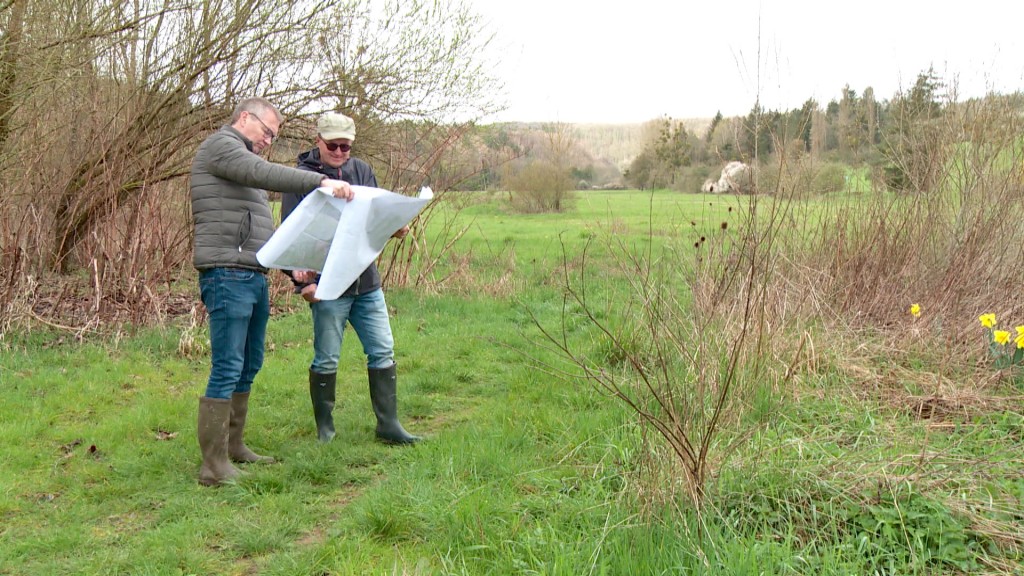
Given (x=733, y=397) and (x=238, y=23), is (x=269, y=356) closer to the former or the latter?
(x=238, y=23)

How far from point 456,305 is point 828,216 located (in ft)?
14.8

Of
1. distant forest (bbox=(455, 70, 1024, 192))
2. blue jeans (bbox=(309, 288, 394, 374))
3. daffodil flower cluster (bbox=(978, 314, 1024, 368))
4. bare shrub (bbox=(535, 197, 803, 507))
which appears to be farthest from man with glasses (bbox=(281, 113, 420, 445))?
daffodil flower cluster (bbox=(978, 314, 1024, 368))

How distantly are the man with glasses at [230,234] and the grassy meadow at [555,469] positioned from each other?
41 centimetres

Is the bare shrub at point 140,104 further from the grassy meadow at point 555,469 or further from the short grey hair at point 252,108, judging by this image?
the short grey hair at point 252,108

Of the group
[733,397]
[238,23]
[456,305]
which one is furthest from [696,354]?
[238,23]

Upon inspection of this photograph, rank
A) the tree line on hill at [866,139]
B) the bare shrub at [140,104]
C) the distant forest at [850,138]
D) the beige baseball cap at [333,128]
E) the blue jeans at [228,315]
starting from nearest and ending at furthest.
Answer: the blue jeans at [228,315] → the beige baseball cap at [333,128] → the tree line on hill at [866,139] → the distant forest at [850,138] → the bare shrub at [140,104]

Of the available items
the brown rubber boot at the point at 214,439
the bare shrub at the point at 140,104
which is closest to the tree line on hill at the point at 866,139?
the brown rubber boot at the point at 214,439

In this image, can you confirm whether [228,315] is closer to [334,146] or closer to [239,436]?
[239,436]

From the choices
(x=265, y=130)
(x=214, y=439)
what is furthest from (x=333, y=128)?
(x=214, y=439)

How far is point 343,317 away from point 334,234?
644 mm

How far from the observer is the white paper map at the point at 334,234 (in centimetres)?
403

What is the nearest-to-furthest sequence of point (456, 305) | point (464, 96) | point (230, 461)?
point (230, 461) < point (456, 305) < point (464, 96)

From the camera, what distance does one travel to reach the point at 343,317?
15.1 ft

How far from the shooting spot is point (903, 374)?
4797 millimetres
